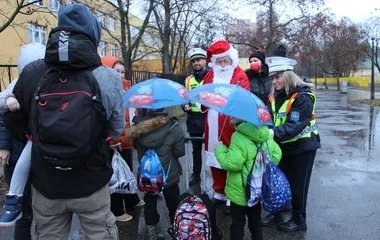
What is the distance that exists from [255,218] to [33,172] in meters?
2.01

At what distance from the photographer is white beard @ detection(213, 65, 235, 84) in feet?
13.7

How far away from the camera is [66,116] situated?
194 centimetres

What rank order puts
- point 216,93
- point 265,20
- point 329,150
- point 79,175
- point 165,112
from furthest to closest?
point 265,20 → point 329,150 → point 165,112 → point 216,93 → point 79,175

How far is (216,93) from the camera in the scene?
10.2 feet

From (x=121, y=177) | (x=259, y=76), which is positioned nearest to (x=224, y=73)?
(x=259, y=76)

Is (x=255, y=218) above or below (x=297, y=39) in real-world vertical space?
below

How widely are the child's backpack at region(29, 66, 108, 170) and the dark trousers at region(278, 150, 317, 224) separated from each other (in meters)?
2.53

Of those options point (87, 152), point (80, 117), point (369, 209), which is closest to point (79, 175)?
point (87, 152)

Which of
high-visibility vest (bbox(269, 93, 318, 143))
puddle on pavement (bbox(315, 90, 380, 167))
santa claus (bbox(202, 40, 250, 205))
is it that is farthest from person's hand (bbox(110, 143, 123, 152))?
puddle on pavement (bbox(315, 90, 380, 167))

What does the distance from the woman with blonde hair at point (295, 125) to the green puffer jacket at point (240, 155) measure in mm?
553

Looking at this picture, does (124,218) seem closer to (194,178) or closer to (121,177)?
(121,177)

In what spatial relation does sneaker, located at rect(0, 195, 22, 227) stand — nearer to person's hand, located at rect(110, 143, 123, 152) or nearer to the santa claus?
person's hand, located at rect(110, 143, 123, 152)

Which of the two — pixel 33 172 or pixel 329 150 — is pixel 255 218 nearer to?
pixel 33 172

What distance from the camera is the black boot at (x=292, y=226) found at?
401 cm
